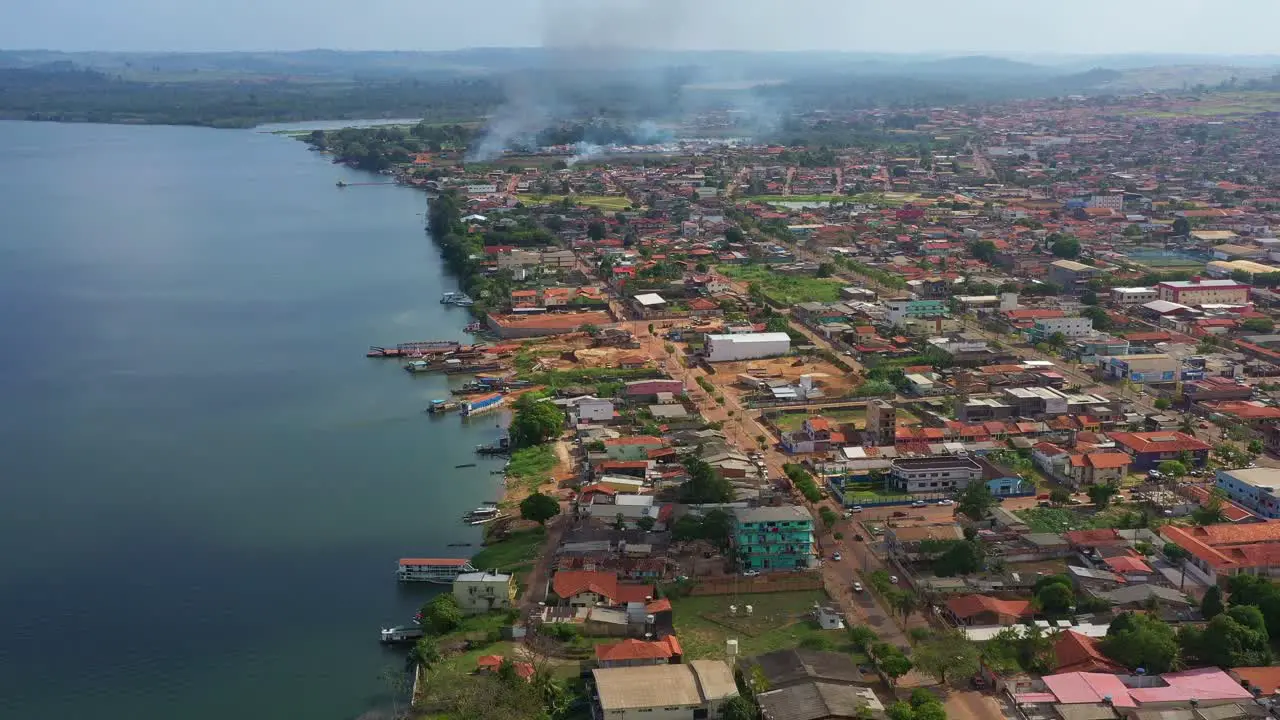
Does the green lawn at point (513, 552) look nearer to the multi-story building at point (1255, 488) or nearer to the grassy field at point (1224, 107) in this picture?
the multi-story building at point (1255, 488)

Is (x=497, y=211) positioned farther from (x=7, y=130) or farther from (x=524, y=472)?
(x=7, y=130)

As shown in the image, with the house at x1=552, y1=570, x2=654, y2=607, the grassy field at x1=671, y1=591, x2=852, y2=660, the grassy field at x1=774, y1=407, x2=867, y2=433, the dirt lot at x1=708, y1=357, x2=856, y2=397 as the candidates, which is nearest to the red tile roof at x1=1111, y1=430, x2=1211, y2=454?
the grassy field at x1=774, y1=407, x2=867, y2=433

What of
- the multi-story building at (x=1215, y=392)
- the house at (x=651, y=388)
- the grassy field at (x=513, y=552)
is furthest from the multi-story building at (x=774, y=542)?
the multi-story building at (x=1215, y=392)

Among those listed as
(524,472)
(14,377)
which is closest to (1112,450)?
(524,472)

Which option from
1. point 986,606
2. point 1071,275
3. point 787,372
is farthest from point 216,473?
point 1071,275

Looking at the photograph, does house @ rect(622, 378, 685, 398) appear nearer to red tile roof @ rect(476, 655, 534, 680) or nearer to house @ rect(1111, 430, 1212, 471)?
house @ rect(1111, 430, 1212, 471)
